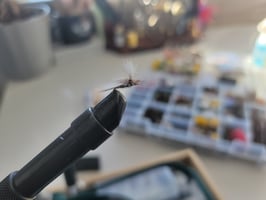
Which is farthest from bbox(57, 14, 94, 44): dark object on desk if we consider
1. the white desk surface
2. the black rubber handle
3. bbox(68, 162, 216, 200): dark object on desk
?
the black rubber handle

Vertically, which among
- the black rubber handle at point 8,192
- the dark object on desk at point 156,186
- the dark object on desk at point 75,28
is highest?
the black rubber handle at point 8,192

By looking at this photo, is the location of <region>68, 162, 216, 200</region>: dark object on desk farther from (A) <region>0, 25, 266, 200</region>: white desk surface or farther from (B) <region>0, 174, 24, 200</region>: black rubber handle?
(B) <region>0, 174, 24, 200</region>: black rubber handle

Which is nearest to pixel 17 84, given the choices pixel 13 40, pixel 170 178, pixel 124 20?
pixel 13 40

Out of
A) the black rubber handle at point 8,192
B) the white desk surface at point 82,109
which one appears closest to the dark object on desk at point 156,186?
the white desk surface at point 82,109

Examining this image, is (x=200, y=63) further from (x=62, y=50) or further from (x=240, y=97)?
(x=62, y=50)

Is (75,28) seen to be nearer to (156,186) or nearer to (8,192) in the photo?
(156,186)

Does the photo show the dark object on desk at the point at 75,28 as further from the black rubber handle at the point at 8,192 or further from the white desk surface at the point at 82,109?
the black rubber handle at the point at 8,192
